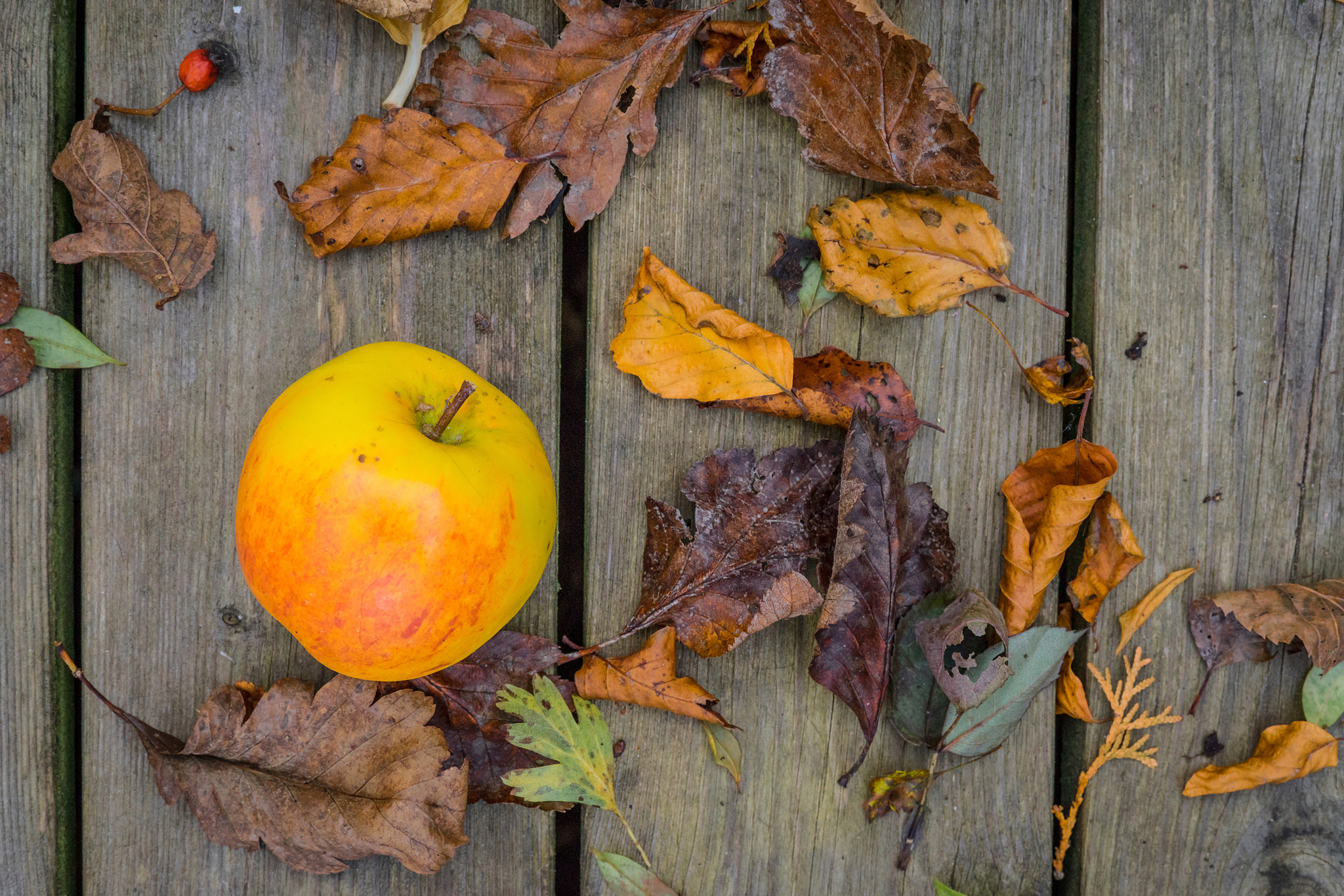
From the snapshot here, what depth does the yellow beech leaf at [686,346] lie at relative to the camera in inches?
55.7

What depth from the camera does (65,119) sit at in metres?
1.44

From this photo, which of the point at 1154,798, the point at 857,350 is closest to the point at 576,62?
the point at 857,350

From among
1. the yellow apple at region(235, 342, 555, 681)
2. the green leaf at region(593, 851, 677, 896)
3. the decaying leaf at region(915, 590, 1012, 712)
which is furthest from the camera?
the green leaf at region(593, 851, 677, 896)

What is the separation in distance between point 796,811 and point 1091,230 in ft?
3.78

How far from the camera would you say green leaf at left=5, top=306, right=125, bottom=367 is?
1420 mm

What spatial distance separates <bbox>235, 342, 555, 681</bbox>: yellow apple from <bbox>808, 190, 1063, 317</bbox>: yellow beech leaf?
625mm

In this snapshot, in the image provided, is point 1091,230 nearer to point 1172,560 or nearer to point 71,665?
point 1172,560

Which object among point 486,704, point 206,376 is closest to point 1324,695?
point 486,704

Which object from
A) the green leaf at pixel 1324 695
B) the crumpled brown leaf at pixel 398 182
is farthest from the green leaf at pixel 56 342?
the green leaf at pixel 1324 695

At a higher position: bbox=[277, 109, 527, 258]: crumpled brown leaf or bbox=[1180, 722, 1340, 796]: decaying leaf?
bbox=[277, 109, 527, 258]: crumpled brown leaf

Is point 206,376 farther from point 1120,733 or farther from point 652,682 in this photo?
point 1120,733

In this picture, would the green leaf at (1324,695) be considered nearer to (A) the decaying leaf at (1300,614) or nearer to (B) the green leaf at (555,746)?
(A) the decaying leaf at (1300,614)

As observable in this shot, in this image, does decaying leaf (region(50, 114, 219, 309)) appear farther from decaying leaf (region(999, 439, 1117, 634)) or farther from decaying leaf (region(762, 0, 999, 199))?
decaying leaf (region(999, 439, 1117, 634))

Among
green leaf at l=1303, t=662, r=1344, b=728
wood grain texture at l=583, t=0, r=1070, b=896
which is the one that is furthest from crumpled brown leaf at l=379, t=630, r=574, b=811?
green leaf at l=1303, t=662, r=1344, b=728
